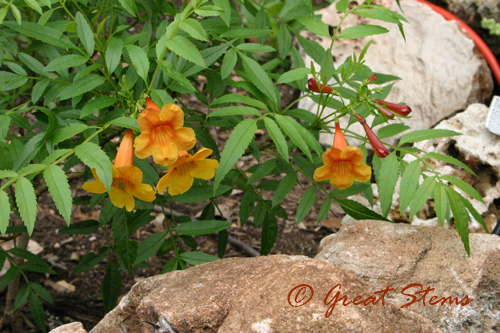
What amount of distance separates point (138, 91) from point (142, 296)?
97 cm

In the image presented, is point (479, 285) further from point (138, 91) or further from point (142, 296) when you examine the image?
point (138, 91)

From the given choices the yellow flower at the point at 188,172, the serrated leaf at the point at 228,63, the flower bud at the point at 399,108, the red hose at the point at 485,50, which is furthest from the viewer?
the red hose at the point at 485,50

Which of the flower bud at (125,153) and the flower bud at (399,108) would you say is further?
the flower bud at (399,108)

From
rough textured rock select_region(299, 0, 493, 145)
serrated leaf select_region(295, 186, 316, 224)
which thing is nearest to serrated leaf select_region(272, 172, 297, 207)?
serrated leaf select_region(295, 186, 316, 224)

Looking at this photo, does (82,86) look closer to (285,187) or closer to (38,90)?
(38,90)

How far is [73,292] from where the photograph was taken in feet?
12.3

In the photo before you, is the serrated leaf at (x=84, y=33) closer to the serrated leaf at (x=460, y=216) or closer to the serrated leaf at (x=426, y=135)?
the serrated leaf at (x=426, y=135)

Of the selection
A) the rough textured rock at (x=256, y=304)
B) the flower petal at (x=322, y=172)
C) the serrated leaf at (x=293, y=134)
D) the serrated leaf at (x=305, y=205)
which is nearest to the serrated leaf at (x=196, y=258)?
the rough textured rock at (x=256, y=304)

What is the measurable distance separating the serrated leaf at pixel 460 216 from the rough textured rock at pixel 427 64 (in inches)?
98.6

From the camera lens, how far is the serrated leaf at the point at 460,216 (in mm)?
2106

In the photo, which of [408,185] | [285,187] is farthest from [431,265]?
[285,187]

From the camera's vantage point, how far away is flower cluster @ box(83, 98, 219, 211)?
189cm

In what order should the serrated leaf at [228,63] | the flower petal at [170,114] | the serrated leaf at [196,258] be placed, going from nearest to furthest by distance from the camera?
the flower petal at [170,114], the serrated leaf at [228,63], the serrated leaf at [196,258]

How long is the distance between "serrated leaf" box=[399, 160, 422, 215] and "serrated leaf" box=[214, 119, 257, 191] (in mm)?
702
